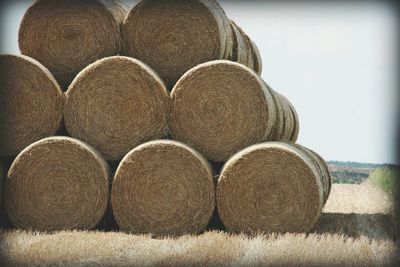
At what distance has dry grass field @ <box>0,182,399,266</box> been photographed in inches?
212

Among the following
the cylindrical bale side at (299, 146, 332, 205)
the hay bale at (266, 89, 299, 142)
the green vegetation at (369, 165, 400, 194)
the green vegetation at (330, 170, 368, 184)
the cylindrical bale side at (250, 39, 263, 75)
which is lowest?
the green vegetation at (330, 170, 368, 184)

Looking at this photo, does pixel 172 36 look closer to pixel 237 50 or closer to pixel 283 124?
pixel 237 50

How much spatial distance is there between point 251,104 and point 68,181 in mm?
1842

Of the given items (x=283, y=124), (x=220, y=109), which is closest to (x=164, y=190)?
(x=220, y=109)

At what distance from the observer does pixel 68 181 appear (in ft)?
22.6

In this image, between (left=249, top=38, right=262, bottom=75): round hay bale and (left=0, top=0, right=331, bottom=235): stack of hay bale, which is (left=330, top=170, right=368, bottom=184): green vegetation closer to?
(left=249, top=38, right=262, bottom=75): round hay bale

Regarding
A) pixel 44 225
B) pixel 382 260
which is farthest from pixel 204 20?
pixel 382 260

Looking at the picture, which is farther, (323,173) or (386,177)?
(386,177)

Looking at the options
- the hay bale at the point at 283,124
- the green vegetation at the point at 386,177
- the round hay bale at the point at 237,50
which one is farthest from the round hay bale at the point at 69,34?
the green vegetation at the point at 386,177

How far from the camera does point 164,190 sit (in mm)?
6773

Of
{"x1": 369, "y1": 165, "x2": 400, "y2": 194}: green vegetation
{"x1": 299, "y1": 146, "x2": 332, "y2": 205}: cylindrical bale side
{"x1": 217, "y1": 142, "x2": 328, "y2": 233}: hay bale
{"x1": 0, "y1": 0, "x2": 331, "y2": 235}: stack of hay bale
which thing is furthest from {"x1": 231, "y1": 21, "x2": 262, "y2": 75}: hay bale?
{"x1": 369, "y1": 165, "x2": 400, "y2": 194}: green vegetation

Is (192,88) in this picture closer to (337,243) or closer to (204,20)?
(204,20)

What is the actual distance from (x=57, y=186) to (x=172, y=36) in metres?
1.84

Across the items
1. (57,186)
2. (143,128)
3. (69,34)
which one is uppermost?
(69,34)
